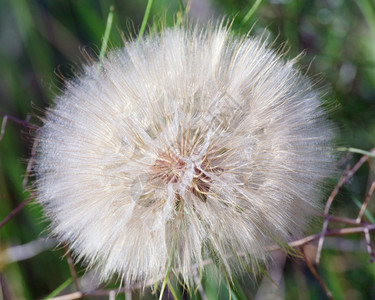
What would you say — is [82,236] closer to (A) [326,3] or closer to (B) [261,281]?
(B) [261,281]

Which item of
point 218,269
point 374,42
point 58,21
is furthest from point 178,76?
point 58,21

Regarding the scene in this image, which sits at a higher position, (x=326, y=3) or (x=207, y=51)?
(x=326, y=3)

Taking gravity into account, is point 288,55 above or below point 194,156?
above

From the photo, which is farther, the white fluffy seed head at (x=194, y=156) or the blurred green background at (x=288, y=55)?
the blurred green background at (x=288, y=55)

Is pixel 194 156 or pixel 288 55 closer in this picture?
pixel 194 156

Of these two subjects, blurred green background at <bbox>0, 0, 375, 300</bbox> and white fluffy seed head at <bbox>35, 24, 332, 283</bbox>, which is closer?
white fluffy seed head at <bbox>35, 24, 332, 283</bbox>
